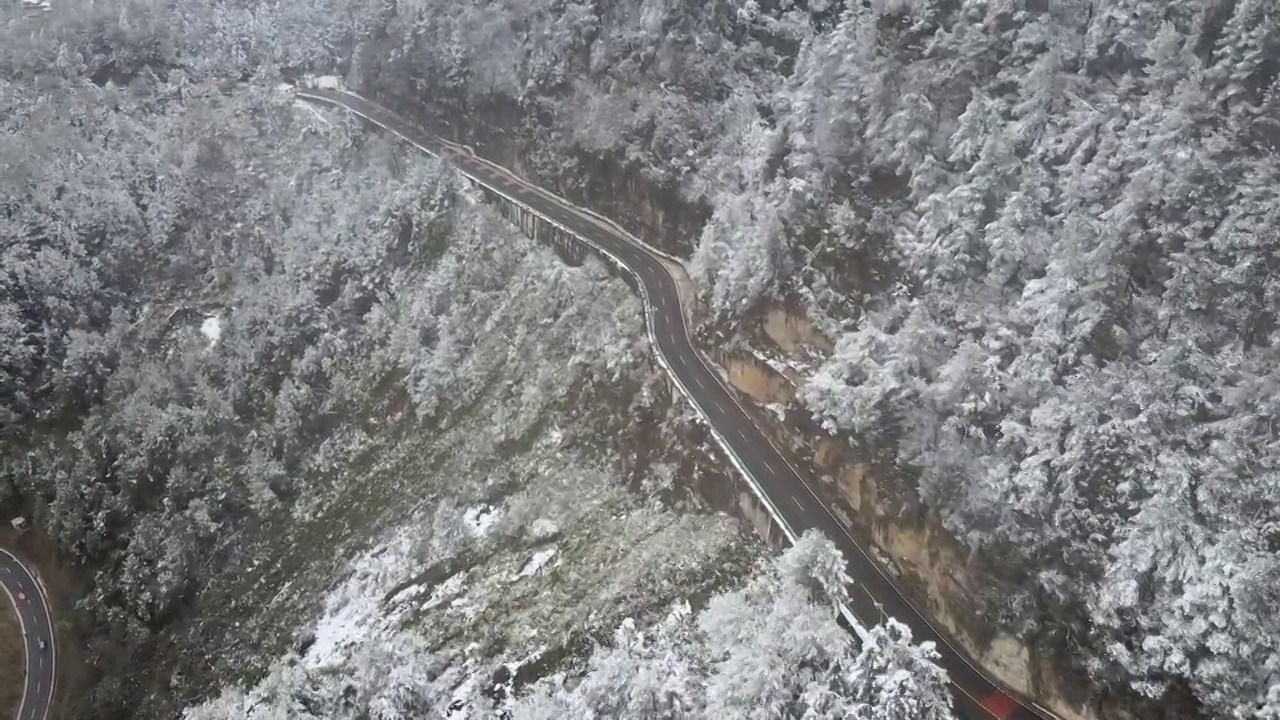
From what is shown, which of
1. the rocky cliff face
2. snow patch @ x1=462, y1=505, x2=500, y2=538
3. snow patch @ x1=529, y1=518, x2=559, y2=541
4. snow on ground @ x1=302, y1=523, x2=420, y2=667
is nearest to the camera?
the rocky cliff face

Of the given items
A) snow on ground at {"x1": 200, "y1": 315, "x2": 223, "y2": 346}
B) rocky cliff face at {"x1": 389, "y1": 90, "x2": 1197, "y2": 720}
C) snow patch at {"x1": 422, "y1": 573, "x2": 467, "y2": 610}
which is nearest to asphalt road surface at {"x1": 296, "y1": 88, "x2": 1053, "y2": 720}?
rocky cliff face at {"x1": 389, "y1": 90, "x2": 1197, "y2": 720}

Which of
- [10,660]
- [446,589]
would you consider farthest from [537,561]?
[10,660]

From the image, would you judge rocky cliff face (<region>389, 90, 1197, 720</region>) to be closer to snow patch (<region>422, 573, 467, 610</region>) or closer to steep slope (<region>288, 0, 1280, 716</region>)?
steep slope (<region>288, 0, 1280, 716</region>)

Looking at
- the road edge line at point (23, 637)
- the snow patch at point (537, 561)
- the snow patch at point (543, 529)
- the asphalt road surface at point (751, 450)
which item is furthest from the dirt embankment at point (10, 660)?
the asphalt road surface at point (751, 450)

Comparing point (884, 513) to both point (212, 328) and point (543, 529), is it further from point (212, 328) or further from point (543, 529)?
point (212, 328)

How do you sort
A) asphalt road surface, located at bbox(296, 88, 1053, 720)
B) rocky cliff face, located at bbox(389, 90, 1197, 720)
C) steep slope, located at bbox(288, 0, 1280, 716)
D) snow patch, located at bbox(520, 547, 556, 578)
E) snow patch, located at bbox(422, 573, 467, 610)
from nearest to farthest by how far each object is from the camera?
1. steep slope, located at bbox(288, 0, 1280, 716)
2. rocky cliff face, located at bbox(389, 90, 1197, 720)
3. asphalt road surface, located at bbox(296, 88, 1053, 720)
4. snow patch, located at bbox(520, 547, 556, 578)
5. snow patch, located at bbox(422, 573, 467, 610)

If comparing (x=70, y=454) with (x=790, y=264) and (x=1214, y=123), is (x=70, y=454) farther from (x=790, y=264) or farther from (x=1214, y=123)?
(x=1214, y=123)

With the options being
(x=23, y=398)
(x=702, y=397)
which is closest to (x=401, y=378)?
(x=702, y=397)
